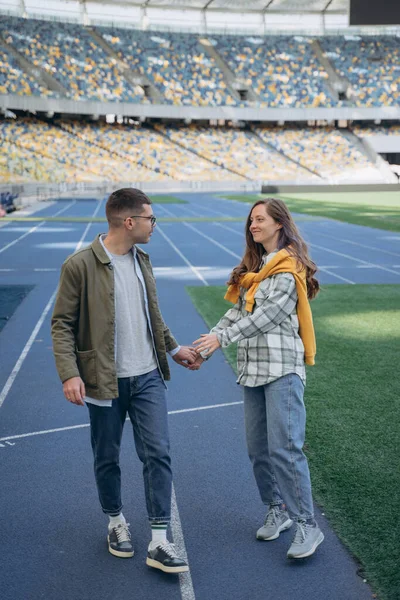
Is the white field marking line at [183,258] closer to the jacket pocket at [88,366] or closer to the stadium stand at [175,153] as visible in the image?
the jacket pocket at [88,366]

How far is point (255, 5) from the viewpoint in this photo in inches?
3280

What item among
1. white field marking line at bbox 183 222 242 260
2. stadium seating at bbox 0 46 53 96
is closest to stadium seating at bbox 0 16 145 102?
stadium seating at bbox 0 46 53 96

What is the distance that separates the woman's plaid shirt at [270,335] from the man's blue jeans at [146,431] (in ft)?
1.66

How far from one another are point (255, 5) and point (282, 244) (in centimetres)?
8493

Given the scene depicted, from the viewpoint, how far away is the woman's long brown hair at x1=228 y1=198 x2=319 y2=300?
175 inches

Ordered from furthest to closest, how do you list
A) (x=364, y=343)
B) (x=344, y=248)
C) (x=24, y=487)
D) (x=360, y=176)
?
(x=360, y=176)
(x=344, y=248)
(x=364, y=343)
(x=24, y=487)

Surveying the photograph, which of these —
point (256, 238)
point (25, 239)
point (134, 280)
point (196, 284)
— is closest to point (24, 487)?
point (134, 280)

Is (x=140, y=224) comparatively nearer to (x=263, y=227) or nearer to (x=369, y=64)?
(x=263, y=227)

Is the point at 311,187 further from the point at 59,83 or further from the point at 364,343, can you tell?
the point at 364,343

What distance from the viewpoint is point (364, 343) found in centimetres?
1062

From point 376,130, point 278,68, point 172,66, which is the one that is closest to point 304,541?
point 172,66

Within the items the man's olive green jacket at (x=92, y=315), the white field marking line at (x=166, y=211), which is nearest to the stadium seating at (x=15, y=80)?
the white field marking line at (x=166, y=211)

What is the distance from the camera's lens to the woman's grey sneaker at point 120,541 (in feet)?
14.7

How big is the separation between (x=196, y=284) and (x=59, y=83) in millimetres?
60883
